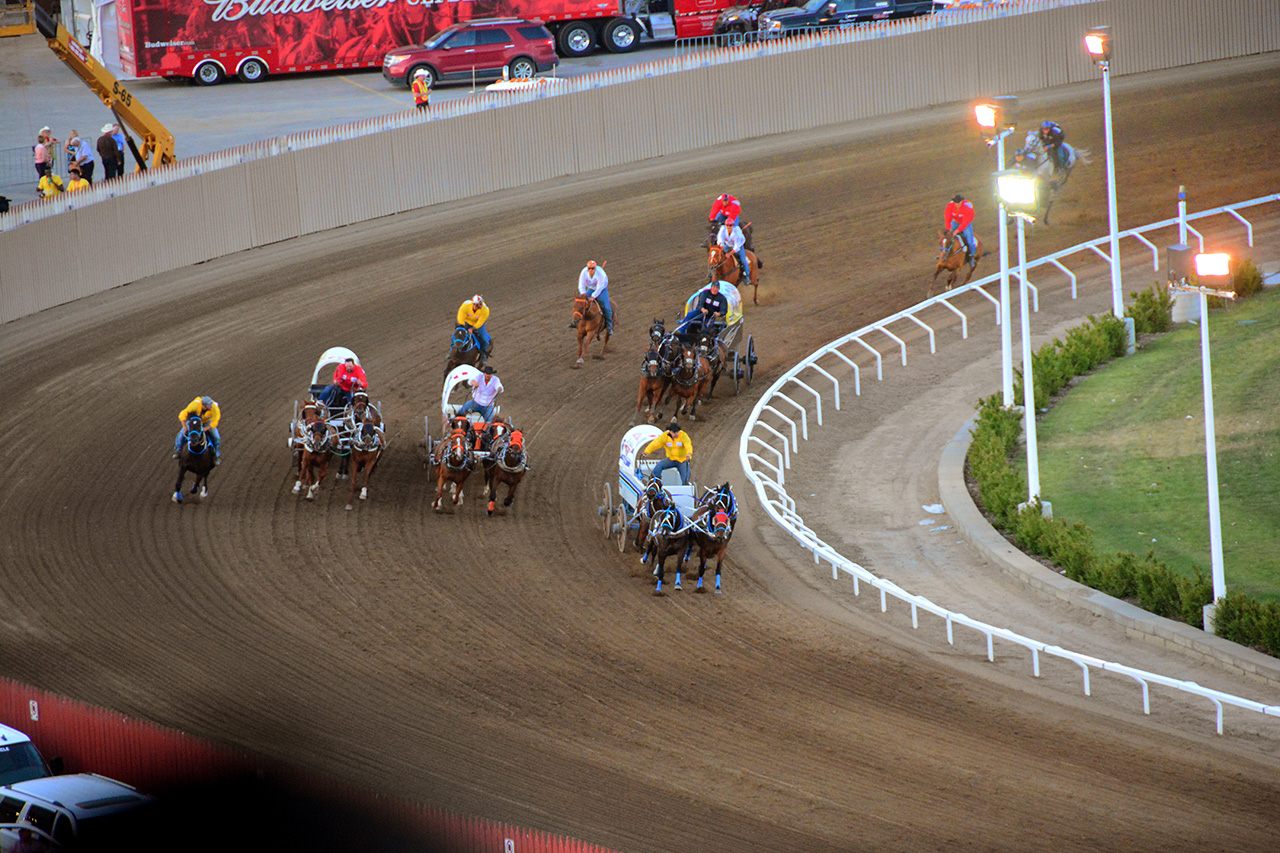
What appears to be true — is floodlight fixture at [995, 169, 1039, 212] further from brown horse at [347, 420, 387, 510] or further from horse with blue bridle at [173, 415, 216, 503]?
horse with blue bridle at [173, 415, 216, 503]

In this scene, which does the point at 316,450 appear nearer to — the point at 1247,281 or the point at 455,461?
the point at 455,461

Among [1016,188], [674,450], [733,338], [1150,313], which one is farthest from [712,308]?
[1150,313]

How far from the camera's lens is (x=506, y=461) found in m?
18.0

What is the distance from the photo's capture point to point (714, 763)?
1198 cm

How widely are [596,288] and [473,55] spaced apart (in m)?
15.2

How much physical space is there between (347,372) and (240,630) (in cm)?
543

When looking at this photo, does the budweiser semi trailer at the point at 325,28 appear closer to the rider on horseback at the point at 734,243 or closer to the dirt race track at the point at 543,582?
the dirt race track at the point at 543,582

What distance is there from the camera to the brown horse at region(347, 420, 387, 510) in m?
18.4

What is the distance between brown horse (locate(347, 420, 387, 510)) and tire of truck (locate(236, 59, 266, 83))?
21556 mm

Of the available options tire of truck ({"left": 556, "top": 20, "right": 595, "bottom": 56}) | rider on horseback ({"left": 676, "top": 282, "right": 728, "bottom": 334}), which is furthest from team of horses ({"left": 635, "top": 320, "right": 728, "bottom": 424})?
tire of truck ({"left": 556, "top": 20, "right": 595, "bottom": 56})

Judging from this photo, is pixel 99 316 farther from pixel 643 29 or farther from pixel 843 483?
pixel 643 29

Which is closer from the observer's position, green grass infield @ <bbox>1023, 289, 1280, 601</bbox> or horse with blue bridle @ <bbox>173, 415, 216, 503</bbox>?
green grass infield @ <bbox>1023, 289, 1280, 601</bbox>

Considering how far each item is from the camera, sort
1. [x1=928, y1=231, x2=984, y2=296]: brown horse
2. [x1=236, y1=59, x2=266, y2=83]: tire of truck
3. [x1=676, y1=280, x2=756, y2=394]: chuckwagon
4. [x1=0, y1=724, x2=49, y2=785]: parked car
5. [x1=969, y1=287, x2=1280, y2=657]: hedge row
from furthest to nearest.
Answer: [x1=236, y1=59, x2=266, y2=83]: tire of truck
[x1=928, y1=231, x2=984, y2=296]: brown horse
[x1=676, y1=280, x2=756, y2=394]: chuckwagon
[x1=969, y1=287, x2=1280, y2=657]: hedge row
[x1=0, y1=724, x2=49, y2=785]: parked car

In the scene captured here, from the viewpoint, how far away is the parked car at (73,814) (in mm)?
10047
